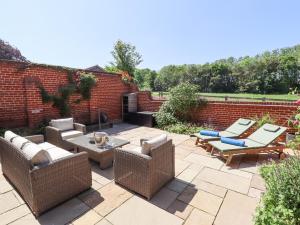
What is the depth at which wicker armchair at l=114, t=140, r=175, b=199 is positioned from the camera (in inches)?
94.7

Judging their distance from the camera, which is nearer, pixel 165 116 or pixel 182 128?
pixel 182 128

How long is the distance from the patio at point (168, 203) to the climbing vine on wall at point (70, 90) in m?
3.35

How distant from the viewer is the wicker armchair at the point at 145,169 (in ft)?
7.89

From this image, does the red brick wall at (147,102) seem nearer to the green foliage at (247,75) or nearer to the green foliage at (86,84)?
the green foliage at (86,84)

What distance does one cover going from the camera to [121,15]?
7.04 metres

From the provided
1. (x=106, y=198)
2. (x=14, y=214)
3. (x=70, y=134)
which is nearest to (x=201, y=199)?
(x=106, y=198)

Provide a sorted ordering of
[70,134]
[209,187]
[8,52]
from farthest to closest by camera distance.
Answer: [8,52], [70,134], [209,187]

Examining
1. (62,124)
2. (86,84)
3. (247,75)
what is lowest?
(62,124)

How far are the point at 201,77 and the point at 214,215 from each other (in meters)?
34.6

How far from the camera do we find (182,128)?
6156 mm

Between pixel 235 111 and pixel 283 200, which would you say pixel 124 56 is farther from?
pixel 283 200

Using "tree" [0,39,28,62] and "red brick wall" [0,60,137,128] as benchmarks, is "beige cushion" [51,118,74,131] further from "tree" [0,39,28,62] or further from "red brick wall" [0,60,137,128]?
"tree" [0,39,28,62]

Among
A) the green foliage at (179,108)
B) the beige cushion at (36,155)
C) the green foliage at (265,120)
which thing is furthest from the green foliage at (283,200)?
the green foliage at (179,108)

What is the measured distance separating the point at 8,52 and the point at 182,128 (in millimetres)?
15092
